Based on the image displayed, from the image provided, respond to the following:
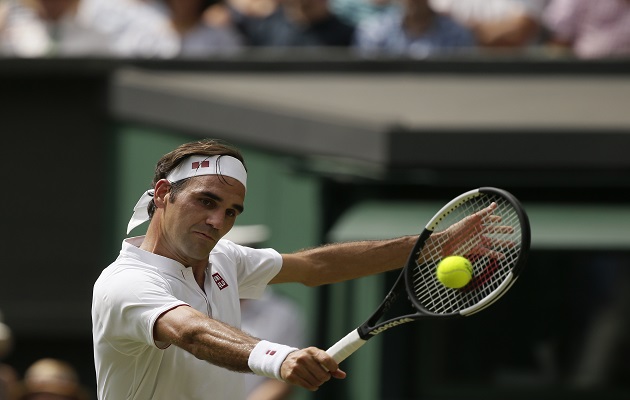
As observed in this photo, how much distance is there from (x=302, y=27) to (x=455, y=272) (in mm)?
5537

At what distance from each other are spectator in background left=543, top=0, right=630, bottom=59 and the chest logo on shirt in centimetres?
528

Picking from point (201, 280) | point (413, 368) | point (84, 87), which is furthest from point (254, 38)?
point (201, 280)

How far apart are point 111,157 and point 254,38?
134 cm

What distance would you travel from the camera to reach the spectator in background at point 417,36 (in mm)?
9648

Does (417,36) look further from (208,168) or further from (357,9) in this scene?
(208,168)

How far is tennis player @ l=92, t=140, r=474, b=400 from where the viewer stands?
4.14m

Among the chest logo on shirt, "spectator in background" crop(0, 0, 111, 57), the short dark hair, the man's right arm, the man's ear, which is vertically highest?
"spectator in background" crop(0, 0, 111, 57)

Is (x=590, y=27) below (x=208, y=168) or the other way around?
the other way around

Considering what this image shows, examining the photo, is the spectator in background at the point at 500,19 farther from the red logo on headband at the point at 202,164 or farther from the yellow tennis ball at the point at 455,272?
the red logo on headband at the point at 202,164

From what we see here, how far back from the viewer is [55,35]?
33.7 feet

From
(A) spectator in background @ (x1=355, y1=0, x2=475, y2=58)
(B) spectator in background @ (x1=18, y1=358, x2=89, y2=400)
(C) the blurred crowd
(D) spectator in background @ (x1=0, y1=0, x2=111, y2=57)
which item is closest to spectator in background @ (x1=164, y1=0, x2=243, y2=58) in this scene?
(C) the blurred crowd

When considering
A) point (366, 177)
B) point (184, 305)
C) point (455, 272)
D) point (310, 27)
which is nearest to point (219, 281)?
point (184, 305)

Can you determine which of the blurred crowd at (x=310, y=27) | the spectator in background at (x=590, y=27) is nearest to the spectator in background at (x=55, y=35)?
the blurred crowd at (x=310, y=27)

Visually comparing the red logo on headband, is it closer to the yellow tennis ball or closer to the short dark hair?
the short dark hair
